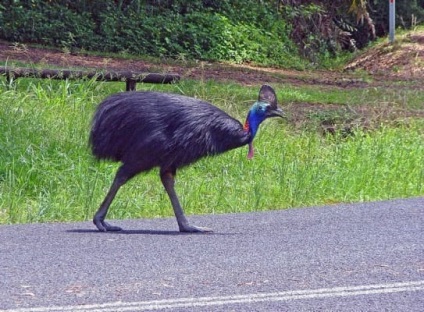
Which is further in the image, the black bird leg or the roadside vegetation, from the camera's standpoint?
the roadside vegetation

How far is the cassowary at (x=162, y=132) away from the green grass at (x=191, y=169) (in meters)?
0.81

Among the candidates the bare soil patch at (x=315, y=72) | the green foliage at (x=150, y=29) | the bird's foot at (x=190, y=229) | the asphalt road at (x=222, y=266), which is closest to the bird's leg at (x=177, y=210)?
the bird's foot at (x=190, y=229)

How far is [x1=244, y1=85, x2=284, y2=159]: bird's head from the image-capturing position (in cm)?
743

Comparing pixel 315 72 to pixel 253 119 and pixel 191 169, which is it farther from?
pixel 253 119

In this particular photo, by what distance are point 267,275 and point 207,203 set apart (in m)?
3.62

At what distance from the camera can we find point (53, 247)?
6758 millimetres

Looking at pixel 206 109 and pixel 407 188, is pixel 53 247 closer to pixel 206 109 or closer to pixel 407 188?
pixel 206 109

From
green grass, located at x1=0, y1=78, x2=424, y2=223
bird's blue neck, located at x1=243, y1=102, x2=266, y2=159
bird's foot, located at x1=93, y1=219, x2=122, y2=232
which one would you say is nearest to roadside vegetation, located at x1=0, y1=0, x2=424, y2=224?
green grass, located at x1=0, y1=78, x2=424, y2=223

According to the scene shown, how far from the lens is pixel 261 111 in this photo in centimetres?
746

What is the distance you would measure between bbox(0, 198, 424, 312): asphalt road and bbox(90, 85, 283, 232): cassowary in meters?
0.52

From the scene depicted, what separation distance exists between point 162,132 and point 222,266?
4.55 feet

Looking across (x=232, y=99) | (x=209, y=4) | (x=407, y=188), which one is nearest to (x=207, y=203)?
(x=407, y=188)

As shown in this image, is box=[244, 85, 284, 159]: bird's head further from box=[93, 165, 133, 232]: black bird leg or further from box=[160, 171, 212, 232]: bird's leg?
box=[93, 165, 133, 232]: black bird leg

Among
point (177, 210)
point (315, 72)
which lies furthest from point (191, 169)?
point (315, 72)
